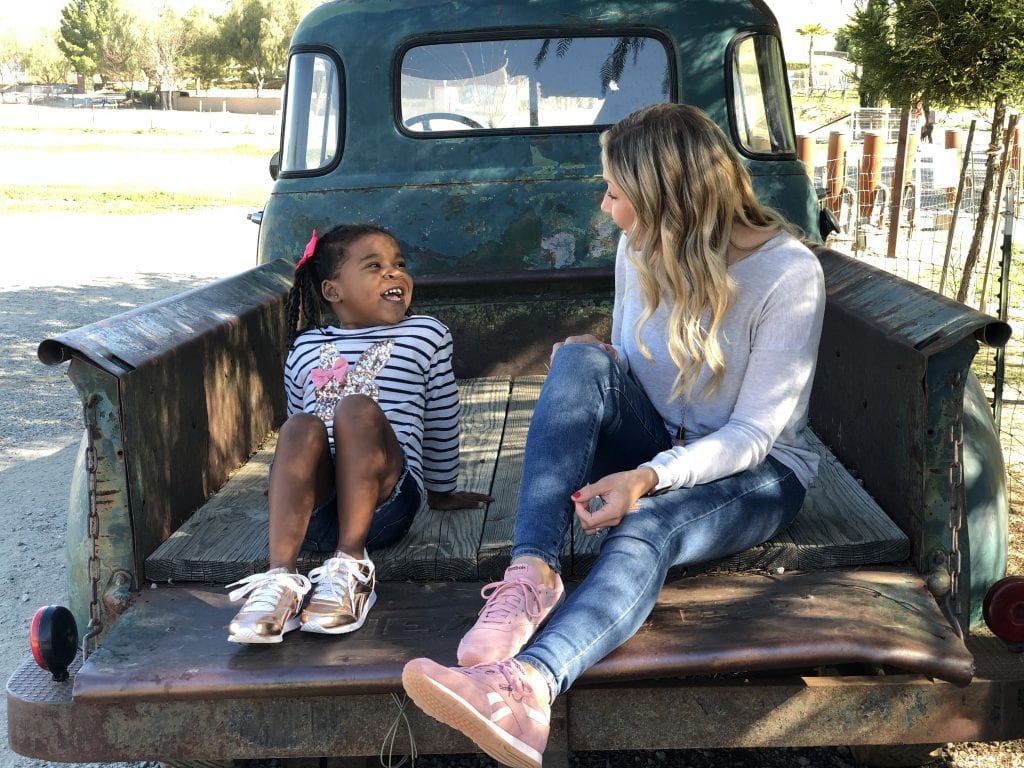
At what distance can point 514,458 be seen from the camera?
3549 mm

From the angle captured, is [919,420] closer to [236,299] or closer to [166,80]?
[236,299]

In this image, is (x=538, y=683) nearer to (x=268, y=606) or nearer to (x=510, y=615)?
(x=510, y=615)

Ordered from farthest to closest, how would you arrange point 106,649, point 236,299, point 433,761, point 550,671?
point 236,299, point 433,761, point 106,649, point 550,671

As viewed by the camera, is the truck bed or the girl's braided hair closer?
the truck bed

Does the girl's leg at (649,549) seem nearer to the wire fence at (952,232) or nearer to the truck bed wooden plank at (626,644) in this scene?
the truck bed wooden plank at (626,644)

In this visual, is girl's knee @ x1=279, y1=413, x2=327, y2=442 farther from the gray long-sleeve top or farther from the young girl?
the gray long-sleeve top

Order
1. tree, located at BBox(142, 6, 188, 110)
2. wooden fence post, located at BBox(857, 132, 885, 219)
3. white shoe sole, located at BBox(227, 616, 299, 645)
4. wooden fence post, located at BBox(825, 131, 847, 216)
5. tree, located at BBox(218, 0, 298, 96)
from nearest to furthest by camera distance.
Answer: white shoe sole, located at BBox(227, 616, 299, 645) → wooden fence post, located at BBox(825, 131, 847, 216) → wooden fence post, located at BBox(857, 132, 885, 219) → tree, located at BBox(142, 6, 188, 110) → tree, located at BBox(218, 0, 298, 96)

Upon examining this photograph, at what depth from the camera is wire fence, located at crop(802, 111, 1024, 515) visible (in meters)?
6.34

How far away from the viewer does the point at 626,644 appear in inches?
87.4

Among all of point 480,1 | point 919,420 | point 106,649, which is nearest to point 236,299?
point 106,649

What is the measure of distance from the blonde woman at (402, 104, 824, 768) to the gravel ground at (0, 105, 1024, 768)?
0.98 metres

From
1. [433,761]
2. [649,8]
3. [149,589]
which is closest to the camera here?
[149,589]

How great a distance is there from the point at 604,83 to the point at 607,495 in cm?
257

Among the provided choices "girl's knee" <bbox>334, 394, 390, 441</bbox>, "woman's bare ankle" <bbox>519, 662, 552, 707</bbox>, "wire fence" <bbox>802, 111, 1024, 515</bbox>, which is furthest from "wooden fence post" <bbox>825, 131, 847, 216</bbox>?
"woman's bare ankle" <bbox>519, 662, 552, 707</bbox>
